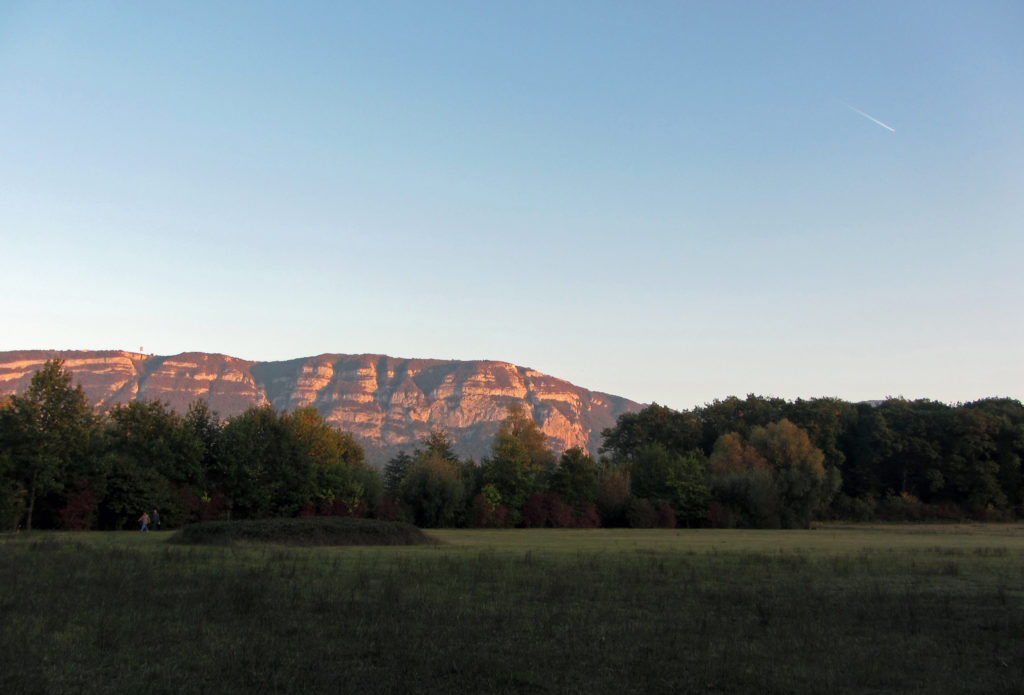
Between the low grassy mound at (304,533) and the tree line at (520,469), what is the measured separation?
20.6 meters

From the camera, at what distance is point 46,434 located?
52.3m

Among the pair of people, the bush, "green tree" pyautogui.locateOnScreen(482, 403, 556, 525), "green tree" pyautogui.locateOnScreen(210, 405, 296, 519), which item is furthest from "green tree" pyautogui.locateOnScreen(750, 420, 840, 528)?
the pair of people

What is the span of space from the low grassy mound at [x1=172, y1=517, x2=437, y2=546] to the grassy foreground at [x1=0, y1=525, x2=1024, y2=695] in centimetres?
1218

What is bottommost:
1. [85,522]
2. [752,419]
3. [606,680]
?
[85,522]

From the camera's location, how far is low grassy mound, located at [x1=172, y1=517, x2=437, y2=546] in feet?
114

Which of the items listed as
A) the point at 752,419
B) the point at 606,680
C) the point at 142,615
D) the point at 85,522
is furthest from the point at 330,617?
the point at 752,419

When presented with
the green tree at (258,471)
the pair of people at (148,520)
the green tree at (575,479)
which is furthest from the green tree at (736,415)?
the pair of people at (148,520)

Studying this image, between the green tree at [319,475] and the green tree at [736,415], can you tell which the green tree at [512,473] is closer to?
the green tree at [319,475]

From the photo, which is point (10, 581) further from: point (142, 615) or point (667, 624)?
Result: point (667, 624)

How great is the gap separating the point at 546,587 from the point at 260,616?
6.94 meters

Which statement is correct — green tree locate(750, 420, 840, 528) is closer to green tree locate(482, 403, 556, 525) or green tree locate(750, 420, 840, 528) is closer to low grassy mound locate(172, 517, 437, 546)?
green tree locate(482, 403, 556, 525)

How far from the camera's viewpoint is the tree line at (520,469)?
53531mm

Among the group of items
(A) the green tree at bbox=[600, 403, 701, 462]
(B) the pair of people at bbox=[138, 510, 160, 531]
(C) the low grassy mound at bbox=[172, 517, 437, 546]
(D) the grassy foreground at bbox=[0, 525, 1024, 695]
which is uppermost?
(A) the green tree at bbox=[600, 403, 701, 462]

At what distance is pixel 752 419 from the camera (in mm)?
121500
